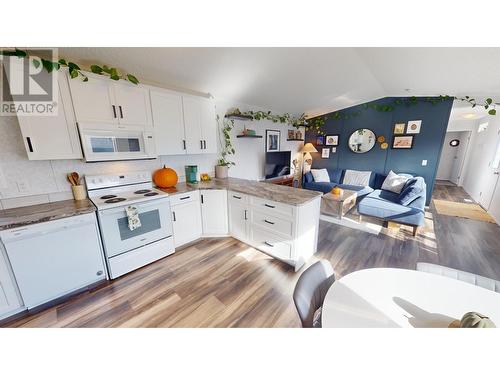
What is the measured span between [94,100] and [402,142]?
5.49 m

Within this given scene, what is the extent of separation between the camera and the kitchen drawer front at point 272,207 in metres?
1.91

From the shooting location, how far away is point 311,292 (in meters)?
0.97

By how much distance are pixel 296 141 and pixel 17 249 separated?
5225mm

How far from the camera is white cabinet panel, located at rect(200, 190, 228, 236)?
254 centimetres

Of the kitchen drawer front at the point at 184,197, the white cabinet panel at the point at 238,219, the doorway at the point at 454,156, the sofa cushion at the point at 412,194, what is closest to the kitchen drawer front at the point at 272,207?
the white cabinet panel at the point at 238,219

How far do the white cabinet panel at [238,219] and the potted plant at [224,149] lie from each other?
854 mm

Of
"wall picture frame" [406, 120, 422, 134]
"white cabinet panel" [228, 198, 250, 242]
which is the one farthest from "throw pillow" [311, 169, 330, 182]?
"white cabinet panel" [228, 198, 250, 242]

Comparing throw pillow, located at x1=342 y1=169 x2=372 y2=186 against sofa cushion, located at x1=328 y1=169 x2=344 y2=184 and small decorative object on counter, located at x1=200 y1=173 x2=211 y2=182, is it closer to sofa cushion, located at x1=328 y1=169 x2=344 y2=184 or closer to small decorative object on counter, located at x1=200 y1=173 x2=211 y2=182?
sofa cushion, located at x1=328 y1=169 x2=344 y2=184

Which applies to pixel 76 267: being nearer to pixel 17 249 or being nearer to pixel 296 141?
pixel 17 249

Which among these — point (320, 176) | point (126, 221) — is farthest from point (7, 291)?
point (320, 176)

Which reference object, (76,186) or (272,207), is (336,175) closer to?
(272,207)

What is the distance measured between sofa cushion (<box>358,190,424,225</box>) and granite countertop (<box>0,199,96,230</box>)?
390 cm

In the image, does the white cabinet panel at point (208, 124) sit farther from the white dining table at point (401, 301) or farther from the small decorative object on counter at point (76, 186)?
the white dining table at point (401, 301)
